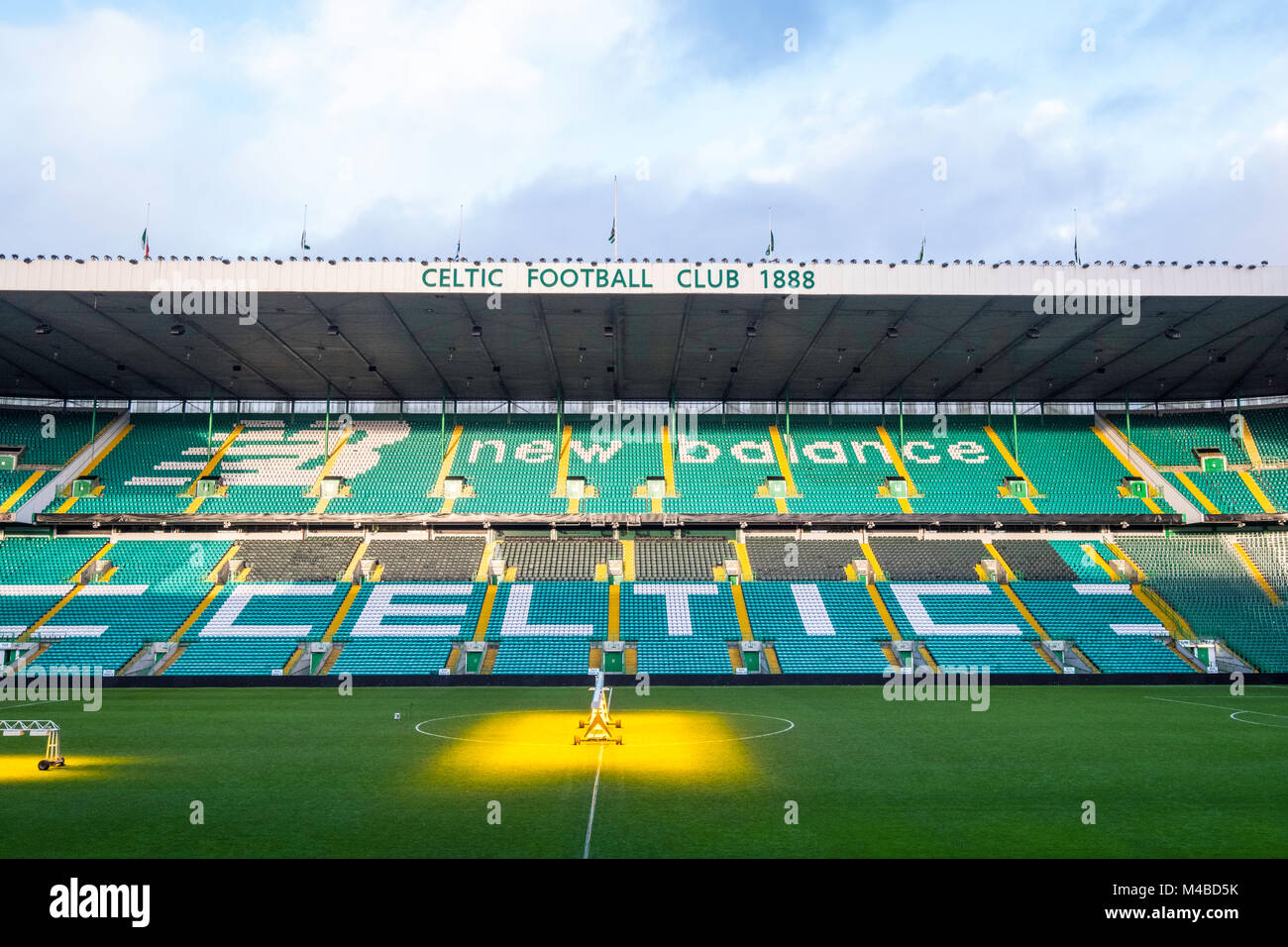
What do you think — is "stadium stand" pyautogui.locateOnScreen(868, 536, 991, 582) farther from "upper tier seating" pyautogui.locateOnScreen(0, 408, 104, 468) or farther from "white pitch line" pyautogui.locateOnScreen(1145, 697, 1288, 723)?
"upper tier seating" pyautogui.locateOnScreen(0, 408, 104, 468)

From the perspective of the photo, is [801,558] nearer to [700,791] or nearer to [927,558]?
[927,558]

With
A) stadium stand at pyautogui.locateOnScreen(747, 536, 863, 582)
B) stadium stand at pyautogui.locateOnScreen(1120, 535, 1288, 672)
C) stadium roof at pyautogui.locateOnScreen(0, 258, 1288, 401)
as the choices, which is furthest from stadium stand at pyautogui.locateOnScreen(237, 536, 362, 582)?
stadium stand at pyautogui.locateOnScreen(1120, 535, 1288, 672)

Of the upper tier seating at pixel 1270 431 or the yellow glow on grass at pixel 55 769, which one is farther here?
the upper tier seating at pixel 1270 431

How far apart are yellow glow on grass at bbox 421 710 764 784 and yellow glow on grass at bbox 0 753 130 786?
226 inches

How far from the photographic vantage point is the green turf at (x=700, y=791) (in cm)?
1073

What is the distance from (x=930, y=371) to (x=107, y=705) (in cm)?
3735

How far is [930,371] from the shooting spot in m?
45.5

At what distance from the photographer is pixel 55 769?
15820 millimetres

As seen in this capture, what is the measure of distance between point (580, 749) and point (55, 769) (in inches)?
362

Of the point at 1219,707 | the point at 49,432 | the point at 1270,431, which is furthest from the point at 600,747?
the point at 1270,431

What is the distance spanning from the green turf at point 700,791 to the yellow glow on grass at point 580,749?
20cm

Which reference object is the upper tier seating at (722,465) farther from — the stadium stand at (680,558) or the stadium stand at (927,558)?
the stadium stand at (927,558)

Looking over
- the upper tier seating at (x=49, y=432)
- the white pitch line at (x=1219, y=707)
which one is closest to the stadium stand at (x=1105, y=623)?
the white pitch line at (x=1219, y=707)

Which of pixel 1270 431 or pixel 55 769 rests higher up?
pixel 1270 431
